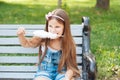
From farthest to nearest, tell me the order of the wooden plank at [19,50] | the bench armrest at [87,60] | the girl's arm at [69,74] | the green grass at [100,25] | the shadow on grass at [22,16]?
the shadow on grass at [22,16] < the green grass at [100,25] < the wooden plank at [19,50] < the girl's arm at [69,74] < the bench armrest at [87,60]

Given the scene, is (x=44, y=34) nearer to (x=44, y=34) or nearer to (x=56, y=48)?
(x=44, y=34)

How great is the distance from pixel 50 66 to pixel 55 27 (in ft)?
1.24

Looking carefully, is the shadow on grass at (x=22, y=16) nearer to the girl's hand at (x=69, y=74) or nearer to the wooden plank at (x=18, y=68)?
the wooden plank at (x=18, y=68)

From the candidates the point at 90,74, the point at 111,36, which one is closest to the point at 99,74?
the point at 90,74

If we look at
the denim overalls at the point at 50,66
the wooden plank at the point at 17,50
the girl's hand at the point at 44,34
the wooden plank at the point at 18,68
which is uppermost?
the girl's hand at the point at 44,34

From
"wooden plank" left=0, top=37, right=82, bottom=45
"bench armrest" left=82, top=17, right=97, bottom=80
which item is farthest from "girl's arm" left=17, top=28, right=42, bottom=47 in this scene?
"bench armrest" left=82, top=17, right=97, bottom=80

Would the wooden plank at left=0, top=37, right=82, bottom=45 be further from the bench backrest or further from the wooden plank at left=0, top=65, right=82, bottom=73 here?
the wooden plank at left=0, top=65, right=82, bottom=73

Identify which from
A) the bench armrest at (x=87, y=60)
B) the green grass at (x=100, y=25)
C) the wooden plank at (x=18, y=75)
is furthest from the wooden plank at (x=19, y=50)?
the green grass at (x=100, y=25)

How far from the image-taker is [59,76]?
4031mm

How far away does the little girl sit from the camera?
13.2 ft

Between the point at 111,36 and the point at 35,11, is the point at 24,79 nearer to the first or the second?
the point at 111,36

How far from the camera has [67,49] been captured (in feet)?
13.4

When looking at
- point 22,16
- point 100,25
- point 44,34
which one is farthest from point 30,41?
point 22,16

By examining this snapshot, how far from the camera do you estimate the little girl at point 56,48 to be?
159 inches
